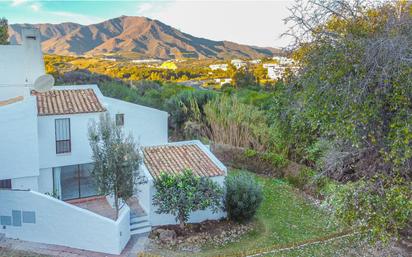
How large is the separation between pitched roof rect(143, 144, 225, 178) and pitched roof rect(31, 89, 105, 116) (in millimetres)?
3565

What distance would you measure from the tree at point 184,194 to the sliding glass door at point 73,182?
4.83 meters

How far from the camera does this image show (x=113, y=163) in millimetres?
16094

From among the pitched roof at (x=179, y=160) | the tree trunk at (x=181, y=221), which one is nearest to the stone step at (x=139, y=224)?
the tree trunk at (x=181, y=221)

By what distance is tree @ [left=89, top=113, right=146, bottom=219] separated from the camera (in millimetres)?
16188

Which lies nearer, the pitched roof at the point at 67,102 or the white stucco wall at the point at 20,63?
the pitched roof at the point at 67,102

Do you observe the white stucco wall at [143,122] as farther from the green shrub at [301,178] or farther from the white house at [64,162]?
the green shrub at [301,178]

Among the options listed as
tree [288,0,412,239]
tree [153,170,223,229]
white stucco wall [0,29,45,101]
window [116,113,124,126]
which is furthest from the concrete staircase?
white stucco wall [0,29,45,101]

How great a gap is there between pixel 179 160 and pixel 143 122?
4505mm

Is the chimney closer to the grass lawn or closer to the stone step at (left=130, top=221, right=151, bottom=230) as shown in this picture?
the stone step at (left=130, top=221, right=151, bottom=230)

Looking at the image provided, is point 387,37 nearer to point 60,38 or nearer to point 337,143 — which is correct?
point 337,143

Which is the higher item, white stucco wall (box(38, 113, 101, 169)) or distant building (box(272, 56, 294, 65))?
distant building (box(272, 56, 294, 65))

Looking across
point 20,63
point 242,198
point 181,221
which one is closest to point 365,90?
point 242,198

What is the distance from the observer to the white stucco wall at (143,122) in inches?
884

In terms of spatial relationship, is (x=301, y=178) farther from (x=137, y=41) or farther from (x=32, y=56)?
(x=137, y=41)
